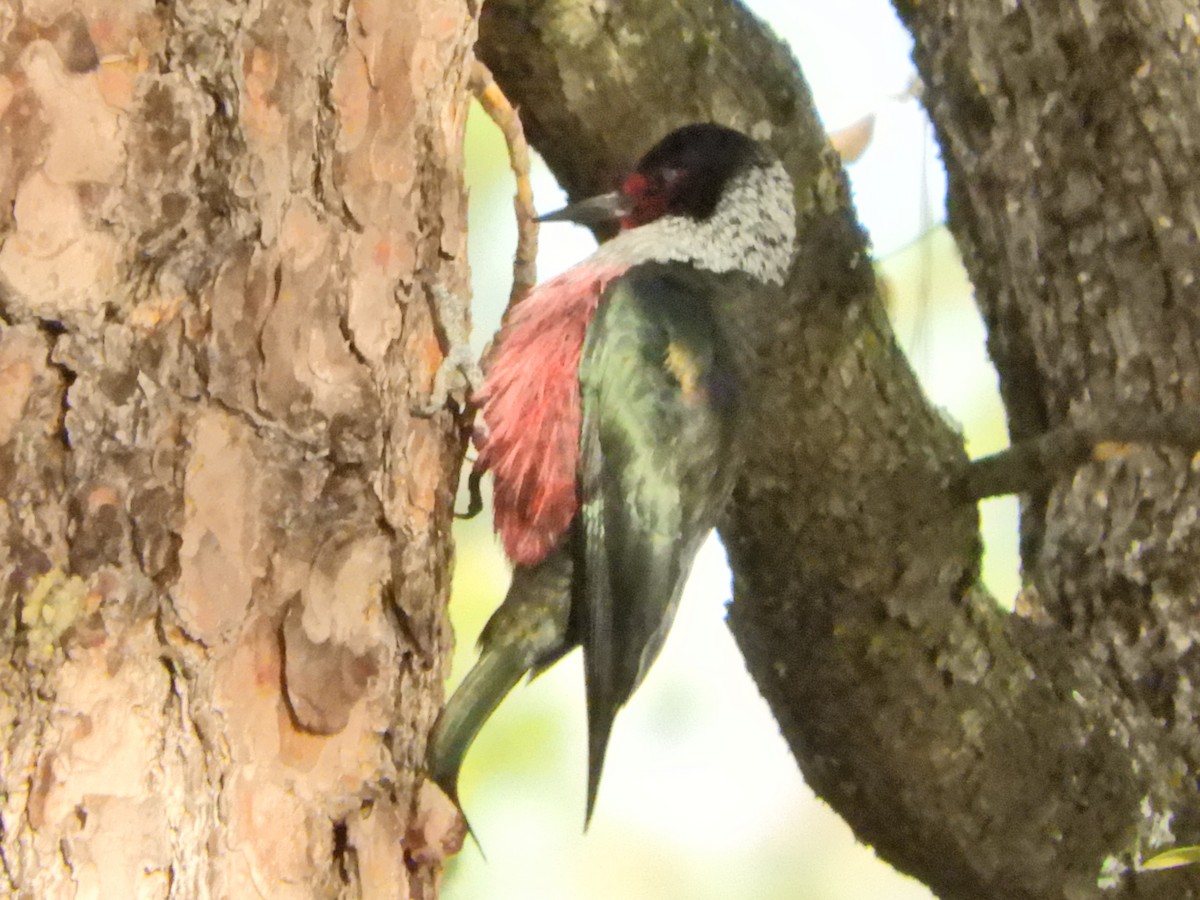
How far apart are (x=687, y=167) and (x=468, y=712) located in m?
0.94

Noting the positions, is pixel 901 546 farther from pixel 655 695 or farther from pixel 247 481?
pixel 655 695

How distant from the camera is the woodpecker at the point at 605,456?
1.65m

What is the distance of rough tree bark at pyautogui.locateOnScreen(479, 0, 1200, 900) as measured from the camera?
1.80 m

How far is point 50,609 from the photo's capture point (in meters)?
0.96

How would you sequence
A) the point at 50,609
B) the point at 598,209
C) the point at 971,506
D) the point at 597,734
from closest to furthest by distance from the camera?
the point at 50,609, the point at 597,734, the point at 971,506, the point at 598,209

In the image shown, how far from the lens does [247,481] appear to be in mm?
1069

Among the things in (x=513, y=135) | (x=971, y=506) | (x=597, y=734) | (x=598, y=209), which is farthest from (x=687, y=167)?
(x=597, y=734)

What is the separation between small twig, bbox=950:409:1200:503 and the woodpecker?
0.37 metres

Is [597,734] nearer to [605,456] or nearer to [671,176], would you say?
[605,456]

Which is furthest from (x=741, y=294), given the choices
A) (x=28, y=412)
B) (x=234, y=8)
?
(x=28, y=412)

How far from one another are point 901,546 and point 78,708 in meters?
1.21

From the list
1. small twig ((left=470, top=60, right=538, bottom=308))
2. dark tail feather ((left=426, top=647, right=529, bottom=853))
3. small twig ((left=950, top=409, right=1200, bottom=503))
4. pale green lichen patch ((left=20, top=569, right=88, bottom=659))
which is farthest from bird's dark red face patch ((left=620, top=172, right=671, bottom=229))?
pale green lichen patch ((left=20, top=569, right=88, bottom=659))

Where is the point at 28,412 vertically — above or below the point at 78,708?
above

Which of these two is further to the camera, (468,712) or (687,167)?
(687,167)
